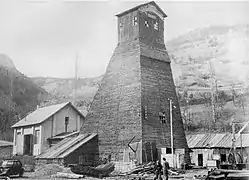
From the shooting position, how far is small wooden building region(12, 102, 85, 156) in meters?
29.9

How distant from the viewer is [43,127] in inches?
1180

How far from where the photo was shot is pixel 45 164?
22.0 meters

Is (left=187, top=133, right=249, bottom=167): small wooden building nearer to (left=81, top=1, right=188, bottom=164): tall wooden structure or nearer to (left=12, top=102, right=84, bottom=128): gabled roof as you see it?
(left=81, top=1, right=188, bottom=164): tall wooden structure

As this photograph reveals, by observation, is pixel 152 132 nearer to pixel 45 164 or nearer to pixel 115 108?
pixel 115 108

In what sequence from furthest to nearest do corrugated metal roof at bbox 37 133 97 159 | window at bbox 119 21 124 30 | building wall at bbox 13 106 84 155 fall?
building wall at bbox 13 106 84 155 < window at bbox 119 21 124 30 < corrugated metal roof at bbox 37 133 97 159

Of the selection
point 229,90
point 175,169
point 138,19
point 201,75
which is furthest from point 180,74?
point 175,169

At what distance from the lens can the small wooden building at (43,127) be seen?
29.9 metres

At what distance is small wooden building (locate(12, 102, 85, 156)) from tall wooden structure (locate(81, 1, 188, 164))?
7183 millimetres

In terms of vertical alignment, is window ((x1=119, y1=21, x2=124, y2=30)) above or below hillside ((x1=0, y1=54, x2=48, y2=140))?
above

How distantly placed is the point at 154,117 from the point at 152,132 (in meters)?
1.14

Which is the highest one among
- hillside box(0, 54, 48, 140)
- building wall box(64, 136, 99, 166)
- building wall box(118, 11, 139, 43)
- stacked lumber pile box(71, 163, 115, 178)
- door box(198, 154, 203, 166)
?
building wall box(118, 11, 139, 43)

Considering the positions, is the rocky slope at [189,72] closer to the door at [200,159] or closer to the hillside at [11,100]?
the hillside at [11,100]

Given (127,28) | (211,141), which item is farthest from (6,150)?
(211,141)

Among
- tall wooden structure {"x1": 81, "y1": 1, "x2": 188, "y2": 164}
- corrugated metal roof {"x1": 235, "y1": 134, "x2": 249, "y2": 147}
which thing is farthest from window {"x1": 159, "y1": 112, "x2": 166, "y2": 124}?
corrugated metal roof {"x1": 235, "y1": 134, "x2": 249, "y2": 147}
